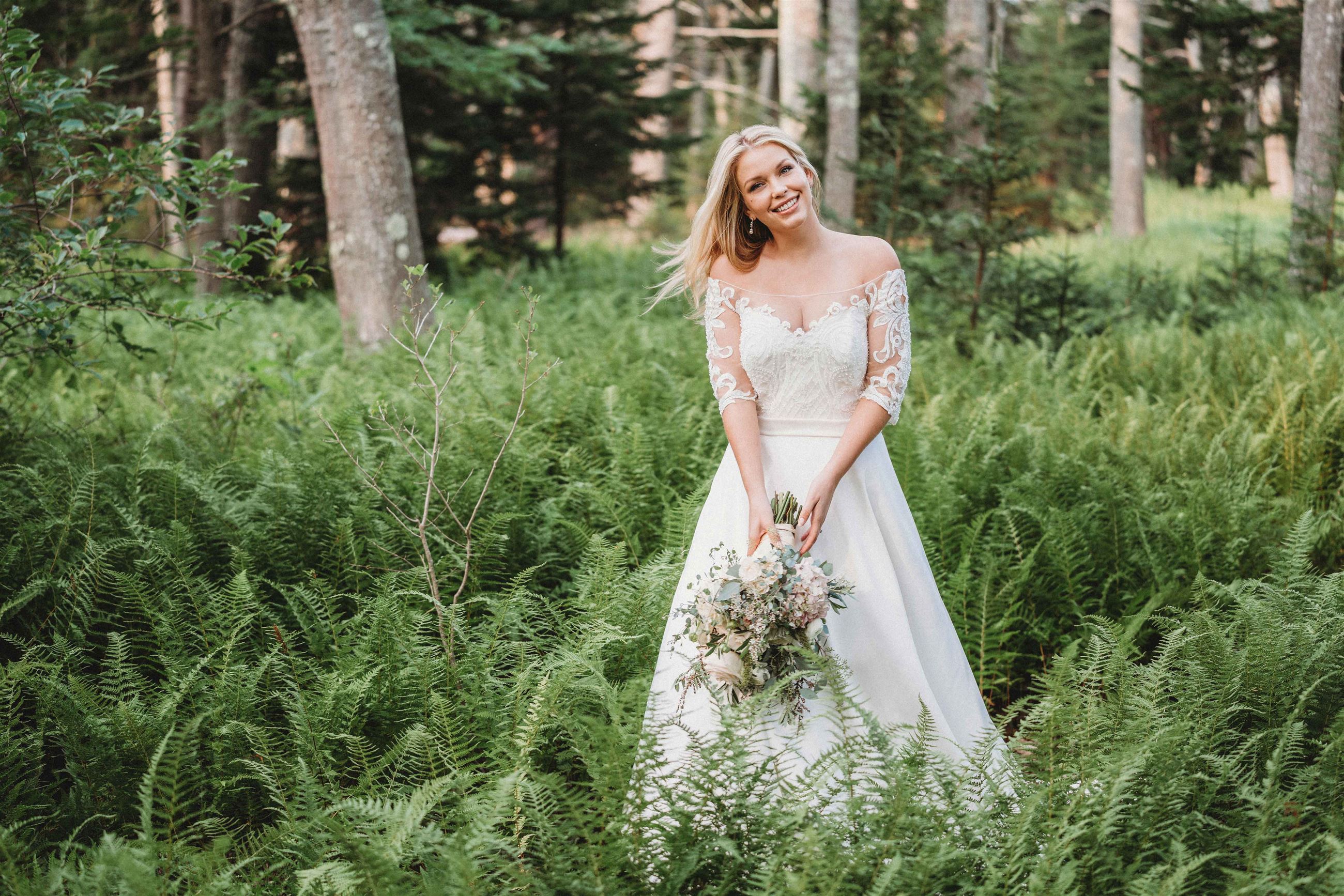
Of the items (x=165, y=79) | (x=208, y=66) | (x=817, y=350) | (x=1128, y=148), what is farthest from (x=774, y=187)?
(x=1128, y=148)

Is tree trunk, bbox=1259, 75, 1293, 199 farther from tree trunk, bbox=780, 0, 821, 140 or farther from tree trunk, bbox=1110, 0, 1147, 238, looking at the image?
tree trunk, bbox=780, 0, 821, 140

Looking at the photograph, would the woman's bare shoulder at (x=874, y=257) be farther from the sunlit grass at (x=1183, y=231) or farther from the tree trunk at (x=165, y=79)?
the tree trunk at (x=165, y=79)

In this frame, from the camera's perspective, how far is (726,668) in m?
3.12

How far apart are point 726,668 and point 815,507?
1.97 feet

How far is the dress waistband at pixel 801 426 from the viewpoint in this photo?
348cm

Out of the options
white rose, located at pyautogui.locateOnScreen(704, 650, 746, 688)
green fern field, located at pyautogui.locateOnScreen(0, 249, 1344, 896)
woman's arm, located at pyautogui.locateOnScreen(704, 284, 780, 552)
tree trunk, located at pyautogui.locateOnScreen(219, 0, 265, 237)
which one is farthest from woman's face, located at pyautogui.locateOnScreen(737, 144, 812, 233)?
tree trunk, located at pyautogui.locateOnScreen(219, 0, 265, 237)

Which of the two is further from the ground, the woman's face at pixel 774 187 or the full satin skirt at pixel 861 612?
the woman's face at pixel 774 187

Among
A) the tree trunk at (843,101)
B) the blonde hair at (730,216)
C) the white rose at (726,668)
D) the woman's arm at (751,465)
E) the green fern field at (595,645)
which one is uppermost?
the tree trunk at (843,101)

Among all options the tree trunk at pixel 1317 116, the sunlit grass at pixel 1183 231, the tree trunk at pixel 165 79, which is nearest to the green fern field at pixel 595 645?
the tree trunk at pixel 1317 116

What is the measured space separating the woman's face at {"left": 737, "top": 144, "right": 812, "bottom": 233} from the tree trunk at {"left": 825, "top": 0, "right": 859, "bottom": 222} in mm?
8009

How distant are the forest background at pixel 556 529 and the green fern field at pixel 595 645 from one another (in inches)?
1.1

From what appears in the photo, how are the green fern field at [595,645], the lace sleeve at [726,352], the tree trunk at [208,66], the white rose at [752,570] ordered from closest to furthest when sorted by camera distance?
the green fern field at [595,645] → the white rose at [752,570] → the lace sleeve at [726,352] → the tree trunk at [208,66]

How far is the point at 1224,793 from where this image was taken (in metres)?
3.14

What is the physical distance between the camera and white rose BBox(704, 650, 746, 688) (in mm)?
3090
